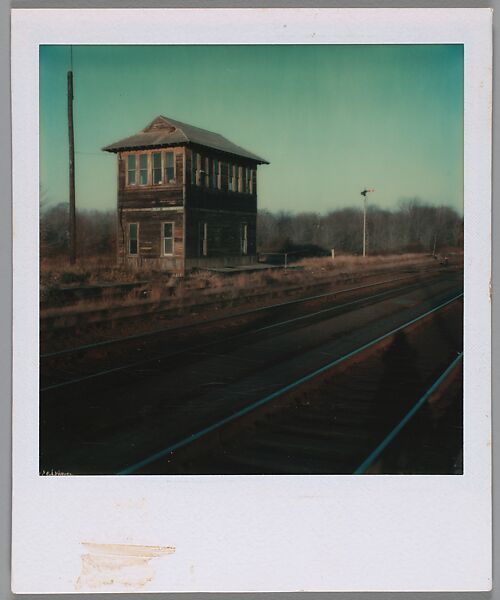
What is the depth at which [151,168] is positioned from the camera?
29.3 feet

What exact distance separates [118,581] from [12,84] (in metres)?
5.18

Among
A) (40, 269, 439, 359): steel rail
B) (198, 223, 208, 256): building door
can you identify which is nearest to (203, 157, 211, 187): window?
(198, 223, 208, 256): building door

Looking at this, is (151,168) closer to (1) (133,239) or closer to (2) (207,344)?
(1) (133,239)

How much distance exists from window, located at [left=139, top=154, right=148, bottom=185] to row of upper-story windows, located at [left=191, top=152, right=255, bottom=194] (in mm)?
727

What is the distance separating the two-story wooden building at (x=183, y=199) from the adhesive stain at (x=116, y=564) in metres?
3.41

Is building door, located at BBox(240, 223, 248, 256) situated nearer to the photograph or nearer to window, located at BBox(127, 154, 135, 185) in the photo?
the photograph

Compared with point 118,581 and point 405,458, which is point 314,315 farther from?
point 118,581

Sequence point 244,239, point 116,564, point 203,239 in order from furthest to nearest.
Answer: point 203,239 < point 244,239 < point 116,564

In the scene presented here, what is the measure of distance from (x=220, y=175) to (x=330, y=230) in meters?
2.10

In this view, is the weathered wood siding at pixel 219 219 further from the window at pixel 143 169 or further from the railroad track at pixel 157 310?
the railroad track at pixel 157 310

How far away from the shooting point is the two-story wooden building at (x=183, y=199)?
800 centimetres

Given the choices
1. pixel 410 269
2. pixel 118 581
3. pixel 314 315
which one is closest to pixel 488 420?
pixel 410 269

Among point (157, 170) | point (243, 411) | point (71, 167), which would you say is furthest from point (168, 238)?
point (243, 411)

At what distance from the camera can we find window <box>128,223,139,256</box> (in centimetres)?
834
